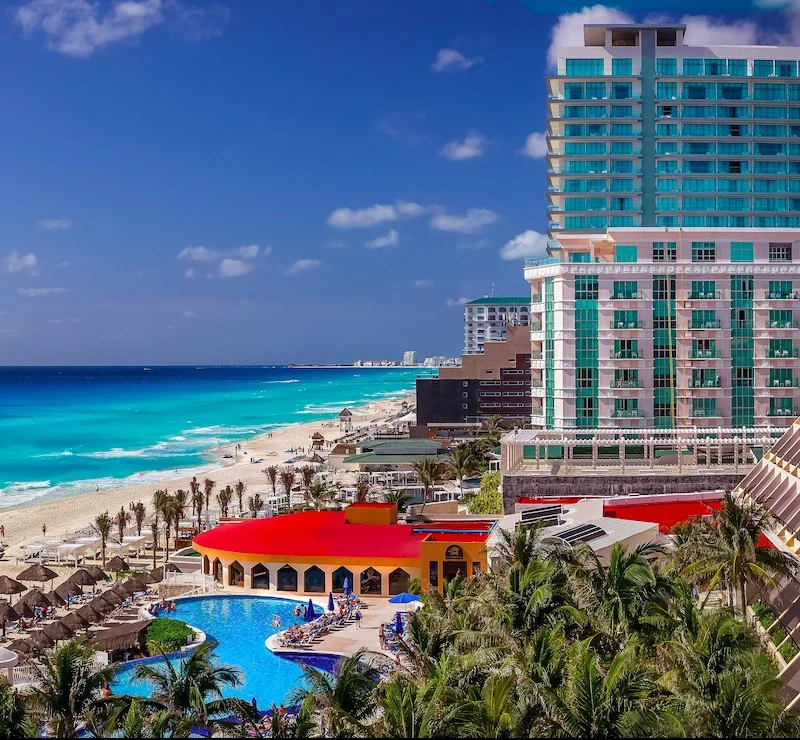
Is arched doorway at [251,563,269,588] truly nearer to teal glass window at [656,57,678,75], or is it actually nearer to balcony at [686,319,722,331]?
balcony at [686,319,722,331]

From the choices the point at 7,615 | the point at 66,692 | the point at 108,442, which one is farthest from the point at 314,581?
the point at 108,442

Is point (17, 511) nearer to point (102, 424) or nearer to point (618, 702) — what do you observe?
point (618, 702)

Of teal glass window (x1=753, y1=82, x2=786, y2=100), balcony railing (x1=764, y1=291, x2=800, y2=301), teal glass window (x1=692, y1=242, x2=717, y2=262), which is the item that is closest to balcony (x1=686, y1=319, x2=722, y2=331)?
balcony railing (x1=764, y1=291, x2=800, y2=301)

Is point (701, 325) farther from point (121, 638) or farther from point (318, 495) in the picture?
point (121, 638)

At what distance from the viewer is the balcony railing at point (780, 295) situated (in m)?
56.0

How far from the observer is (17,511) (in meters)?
72.7

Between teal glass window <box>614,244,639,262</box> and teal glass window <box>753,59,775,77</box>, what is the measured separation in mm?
20435

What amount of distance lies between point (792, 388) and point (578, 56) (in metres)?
27.9

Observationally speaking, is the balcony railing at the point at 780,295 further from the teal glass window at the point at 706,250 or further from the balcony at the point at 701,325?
the teal glass window at the point at 706,250

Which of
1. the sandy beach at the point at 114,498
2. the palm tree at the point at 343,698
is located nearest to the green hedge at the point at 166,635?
the palm tree at the point at 343,698

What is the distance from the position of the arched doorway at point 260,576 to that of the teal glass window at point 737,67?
49.7 metres

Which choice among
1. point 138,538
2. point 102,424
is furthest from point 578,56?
point 102,424

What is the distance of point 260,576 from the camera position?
4134cm

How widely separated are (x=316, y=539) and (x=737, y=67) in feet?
158
